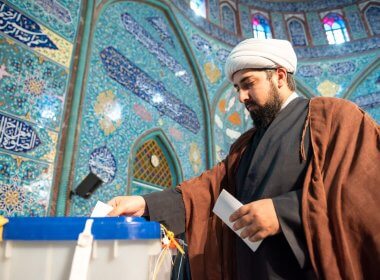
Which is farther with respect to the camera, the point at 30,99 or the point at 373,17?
the point at 373,17

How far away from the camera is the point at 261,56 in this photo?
1.27 m

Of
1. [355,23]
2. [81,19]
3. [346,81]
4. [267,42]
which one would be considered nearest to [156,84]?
[81,19]

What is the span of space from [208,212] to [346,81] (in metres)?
7.41

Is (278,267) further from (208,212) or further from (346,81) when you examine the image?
(346,81)

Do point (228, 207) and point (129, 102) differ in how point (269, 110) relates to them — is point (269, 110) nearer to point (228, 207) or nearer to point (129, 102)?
point (228, 207)

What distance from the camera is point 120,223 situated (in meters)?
0.59

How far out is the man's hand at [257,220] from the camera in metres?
0.78

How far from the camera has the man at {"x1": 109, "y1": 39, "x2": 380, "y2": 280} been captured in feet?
2.60

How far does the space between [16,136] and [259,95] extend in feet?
7.15

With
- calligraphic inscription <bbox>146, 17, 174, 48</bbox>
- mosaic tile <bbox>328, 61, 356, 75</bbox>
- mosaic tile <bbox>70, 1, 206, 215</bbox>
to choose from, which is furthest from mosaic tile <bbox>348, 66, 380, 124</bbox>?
calligraphic inscription <bbox>146, 17, 174, 48</bbox>

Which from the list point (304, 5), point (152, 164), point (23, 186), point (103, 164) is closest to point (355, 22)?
point (304, 5)

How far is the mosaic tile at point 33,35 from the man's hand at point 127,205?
245 cm

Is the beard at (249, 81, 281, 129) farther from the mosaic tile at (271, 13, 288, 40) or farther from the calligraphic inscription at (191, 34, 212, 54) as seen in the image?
the mosaic tile at (271, 13, 288, 40)

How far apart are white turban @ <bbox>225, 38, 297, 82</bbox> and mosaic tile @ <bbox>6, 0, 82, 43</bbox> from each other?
2.48 m
